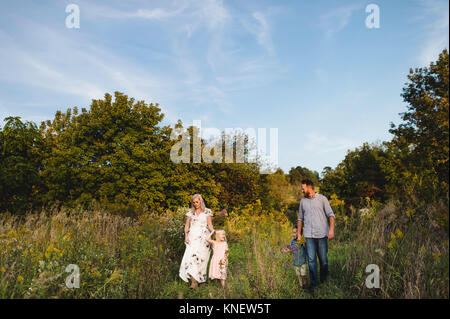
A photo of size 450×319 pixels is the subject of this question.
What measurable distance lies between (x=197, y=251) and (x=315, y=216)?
2297 mm

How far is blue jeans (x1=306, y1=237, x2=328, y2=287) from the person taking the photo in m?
4.68

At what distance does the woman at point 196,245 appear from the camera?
556 centimetres

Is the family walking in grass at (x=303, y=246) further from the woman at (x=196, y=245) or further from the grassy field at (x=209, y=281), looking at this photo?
the grassy field at (x=209, y=281)

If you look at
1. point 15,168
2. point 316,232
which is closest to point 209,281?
point 316,232

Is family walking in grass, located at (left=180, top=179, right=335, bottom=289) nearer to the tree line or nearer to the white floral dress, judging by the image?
the white floral dress

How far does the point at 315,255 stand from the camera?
15.4ft

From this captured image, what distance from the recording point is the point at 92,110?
65.1 ft

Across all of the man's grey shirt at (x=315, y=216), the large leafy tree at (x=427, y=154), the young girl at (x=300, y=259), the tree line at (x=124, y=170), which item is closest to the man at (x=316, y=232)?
the man's grey shirt at (x=315, y=216)

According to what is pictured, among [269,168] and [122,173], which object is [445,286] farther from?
[269,168]

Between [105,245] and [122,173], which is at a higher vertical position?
[122,173]

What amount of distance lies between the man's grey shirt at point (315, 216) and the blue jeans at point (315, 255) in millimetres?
105

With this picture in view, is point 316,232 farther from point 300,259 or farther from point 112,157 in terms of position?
point 112,157
